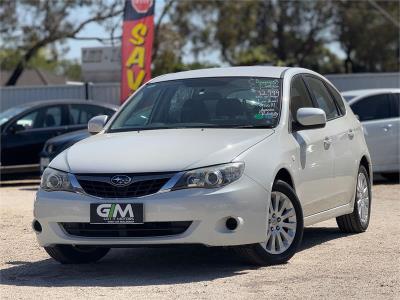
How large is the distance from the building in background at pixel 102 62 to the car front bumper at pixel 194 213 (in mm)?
25771

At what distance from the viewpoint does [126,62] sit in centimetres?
2130

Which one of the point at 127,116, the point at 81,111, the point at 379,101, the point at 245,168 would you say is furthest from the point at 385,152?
the point at 245,168

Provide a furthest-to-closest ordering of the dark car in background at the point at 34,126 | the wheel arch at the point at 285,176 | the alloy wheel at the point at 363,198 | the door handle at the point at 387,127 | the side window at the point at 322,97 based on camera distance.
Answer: the dark car in background at the point at 34,126
the door handle at the point at 387,127
the alloy wheel at the point at 363,198
the side window at the point at 322,97
the wheel arch at the point at 285,176

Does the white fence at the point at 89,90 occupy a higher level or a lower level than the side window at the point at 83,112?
lower

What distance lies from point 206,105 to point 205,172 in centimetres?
141

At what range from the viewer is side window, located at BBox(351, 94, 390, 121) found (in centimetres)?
1647

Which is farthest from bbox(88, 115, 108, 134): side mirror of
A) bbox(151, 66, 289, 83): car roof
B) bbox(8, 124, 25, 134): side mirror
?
bbox(8, 124, 25, 134): side mirror

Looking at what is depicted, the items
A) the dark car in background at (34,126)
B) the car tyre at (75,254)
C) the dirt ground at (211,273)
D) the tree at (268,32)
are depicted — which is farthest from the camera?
the tree at (268,32)

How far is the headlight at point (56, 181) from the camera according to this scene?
7504 millimetres

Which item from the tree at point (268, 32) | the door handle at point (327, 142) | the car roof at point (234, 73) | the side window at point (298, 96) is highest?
the car roof at point (234, 73)

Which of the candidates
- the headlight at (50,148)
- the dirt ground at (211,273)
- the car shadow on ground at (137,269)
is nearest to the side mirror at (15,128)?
the headlight at (50,148)

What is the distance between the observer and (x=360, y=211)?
32.2 feet

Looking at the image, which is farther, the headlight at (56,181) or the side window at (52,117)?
the side window at (52,117)

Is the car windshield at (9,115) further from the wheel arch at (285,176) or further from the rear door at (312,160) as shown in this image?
the wheel arch at (285,176)
